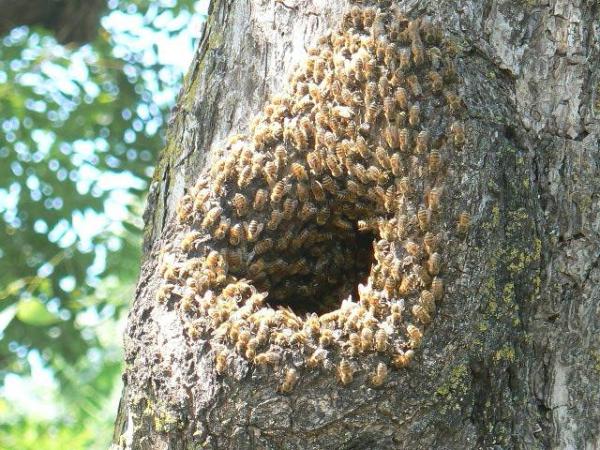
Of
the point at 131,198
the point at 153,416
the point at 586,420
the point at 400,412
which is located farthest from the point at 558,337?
the point at 131,198

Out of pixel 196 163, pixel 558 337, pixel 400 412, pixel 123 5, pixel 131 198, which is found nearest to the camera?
pixel 400 412

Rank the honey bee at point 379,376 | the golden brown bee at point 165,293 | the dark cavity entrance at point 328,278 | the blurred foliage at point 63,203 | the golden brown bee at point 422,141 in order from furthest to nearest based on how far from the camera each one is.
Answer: the blurred foliage at point 63,203 → the dark cavity entrance at point 328,278 → the golden brown bee at point 165,293 → the golden brown bee at point 422,141 → the honey bee at point 379,376

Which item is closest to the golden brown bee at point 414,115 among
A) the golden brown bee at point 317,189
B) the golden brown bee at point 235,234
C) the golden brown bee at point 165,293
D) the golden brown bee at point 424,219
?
the golden brown bee at point 424,219

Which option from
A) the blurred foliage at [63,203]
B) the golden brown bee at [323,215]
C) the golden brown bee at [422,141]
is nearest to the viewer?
the golden brown bee at [422,141]

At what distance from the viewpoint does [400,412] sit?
7.70 feet

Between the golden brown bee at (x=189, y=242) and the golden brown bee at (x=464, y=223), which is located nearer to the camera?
the golden brown bee at (x=464, y=223)

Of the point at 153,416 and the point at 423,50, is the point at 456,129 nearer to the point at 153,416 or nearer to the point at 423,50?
the point at 423,50

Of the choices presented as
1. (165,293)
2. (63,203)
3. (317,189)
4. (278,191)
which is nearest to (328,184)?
(317,189)

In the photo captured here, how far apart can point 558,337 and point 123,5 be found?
16.3 ft

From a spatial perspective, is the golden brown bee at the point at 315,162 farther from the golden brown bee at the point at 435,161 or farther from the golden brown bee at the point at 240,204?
the golden brown bee at the point at 435,161

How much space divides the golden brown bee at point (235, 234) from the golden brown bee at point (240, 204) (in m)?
0.04

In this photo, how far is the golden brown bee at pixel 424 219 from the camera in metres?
2.40

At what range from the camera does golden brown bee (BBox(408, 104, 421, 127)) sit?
2.46 meters

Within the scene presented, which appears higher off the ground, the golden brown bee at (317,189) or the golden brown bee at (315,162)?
the golden brown bee at (315,162)
